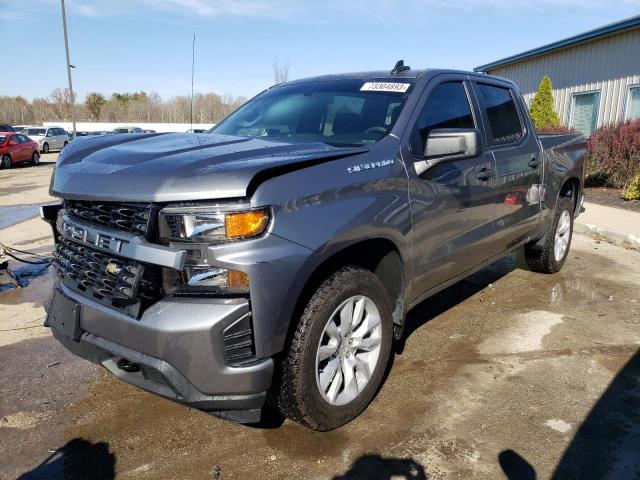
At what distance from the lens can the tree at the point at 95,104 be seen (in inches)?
3113

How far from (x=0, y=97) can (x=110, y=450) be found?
9677 cm

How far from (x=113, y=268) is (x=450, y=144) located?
1959 millimetres

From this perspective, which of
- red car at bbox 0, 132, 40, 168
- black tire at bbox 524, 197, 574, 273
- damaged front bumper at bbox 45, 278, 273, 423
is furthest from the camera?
red car at bbox 0, 132, 40, 168

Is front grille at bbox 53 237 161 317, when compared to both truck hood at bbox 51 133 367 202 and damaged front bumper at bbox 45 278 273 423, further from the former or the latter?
truck hood at bbox 51 133 367 202

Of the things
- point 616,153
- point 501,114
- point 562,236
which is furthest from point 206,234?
point 616,153

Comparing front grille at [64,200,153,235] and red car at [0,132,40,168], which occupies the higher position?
front grille at [64,200,153,235]

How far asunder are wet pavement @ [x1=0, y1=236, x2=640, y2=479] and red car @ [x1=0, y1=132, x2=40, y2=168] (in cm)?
2242

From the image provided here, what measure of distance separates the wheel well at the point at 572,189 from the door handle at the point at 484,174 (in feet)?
6.72

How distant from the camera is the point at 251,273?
6.98ft

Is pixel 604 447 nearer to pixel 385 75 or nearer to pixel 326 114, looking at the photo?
pixel 326 114

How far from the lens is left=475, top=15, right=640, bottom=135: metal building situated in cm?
1273

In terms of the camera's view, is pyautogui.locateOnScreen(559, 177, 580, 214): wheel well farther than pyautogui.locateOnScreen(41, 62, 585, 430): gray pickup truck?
Yes

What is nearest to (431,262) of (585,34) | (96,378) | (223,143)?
(223,143)

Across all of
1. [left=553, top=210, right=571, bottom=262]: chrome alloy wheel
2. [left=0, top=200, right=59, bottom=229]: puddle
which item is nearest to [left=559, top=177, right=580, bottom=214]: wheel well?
[left=553, top=210, right=571, bottom=262]: chrome alloy wheel
